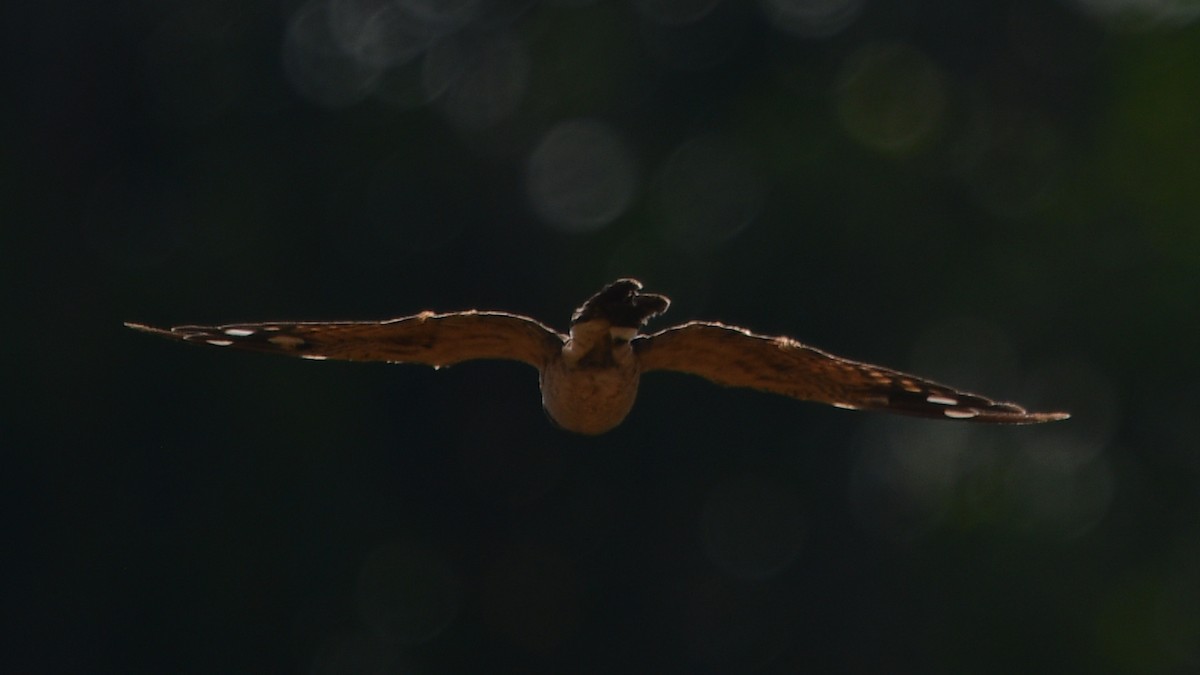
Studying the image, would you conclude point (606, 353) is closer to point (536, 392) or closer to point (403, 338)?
point (403, 338)

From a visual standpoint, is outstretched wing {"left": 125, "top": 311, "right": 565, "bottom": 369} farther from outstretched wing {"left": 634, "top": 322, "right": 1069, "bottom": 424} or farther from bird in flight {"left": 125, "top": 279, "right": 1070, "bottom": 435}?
outstretched wing {"left": 634, "top": 322, "right": 1069, "bottom": 424}

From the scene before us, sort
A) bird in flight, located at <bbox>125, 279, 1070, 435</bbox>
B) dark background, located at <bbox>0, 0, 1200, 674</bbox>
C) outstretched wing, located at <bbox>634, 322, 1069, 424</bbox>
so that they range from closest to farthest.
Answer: bird in flight, located at <bbox>125, 279, 1070, 435</bbox>
outstretched wing, located at <bbox>634, 322, 1069, 424</bbox>
dark background, located at <bbox>0, 0, 1200, 674</bbox>

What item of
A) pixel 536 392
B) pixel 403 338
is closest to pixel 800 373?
pixel 403 338

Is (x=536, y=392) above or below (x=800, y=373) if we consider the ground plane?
above

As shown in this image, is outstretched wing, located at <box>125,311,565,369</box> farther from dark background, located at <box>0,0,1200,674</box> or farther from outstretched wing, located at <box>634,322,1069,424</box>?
dark background, located at <box>0,0,1200,674</box>

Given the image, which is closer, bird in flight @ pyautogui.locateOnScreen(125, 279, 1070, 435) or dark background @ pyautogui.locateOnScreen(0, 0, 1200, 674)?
bird in flight @ pyautogui.locateOnScreen(125, 279, 1070, 435)

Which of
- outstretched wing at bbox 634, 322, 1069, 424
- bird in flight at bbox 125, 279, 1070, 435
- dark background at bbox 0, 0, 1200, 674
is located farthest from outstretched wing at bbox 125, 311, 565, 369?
dark background at bbox 0, 0, 1200, 674

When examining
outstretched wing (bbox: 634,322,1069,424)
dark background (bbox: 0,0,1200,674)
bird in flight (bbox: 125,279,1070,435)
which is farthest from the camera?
dark background (bbox: 0,0,1200,674)

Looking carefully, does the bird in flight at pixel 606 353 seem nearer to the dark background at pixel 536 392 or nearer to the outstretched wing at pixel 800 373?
the outstretched wing at pixel 800 373
